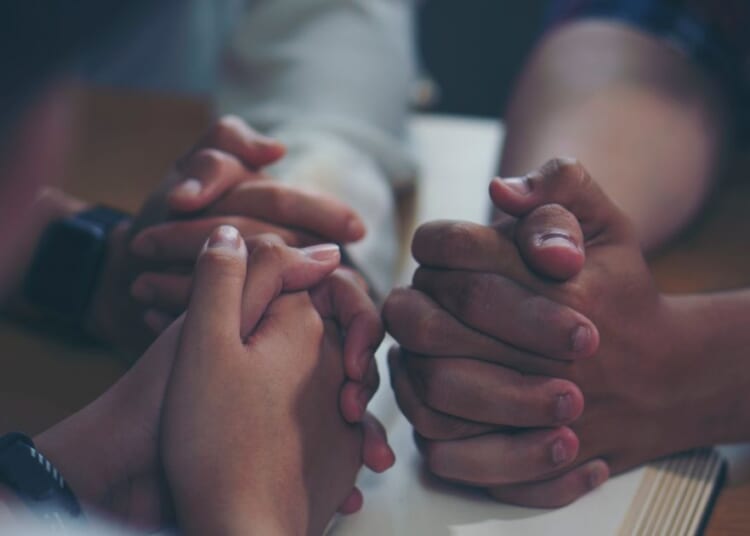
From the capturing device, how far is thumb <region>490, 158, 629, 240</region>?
565mm

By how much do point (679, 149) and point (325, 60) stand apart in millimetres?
341

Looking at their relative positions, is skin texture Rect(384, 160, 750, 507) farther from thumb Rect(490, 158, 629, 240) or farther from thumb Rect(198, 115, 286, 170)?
thumb Rect(198, 115, 286, 170)

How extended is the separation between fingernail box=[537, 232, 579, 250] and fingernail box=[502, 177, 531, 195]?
1.3 inches

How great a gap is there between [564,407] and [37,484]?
0.89 feet

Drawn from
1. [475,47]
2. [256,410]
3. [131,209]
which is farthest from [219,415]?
[475,47]

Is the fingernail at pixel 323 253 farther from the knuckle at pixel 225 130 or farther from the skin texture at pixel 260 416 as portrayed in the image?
the knuckle at pixel 225 130

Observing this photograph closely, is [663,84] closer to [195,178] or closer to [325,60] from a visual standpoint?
[325,60]

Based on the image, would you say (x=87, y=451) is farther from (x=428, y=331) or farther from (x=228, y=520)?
(x=428, y=331)

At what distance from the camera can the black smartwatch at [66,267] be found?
0.72 m

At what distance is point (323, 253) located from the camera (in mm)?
582

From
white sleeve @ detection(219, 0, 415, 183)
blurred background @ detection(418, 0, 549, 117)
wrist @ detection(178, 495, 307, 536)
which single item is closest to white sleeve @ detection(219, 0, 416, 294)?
white sleeve @ detection(219, 0, 415, 183)

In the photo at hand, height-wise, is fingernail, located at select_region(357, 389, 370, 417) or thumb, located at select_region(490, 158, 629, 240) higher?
thumb, located at select_region(490, 158, 629, 240)

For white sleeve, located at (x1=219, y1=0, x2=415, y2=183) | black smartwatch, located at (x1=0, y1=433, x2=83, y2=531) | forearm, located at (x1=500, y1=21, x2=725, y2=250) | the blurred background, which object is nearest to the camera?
black smartwatch, located at (x1=0, y1=433, x2=83, y2=531)

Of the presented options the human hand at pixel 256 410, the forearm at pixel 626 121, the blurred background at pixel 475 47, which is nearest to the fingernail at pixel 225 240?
the human hand at pixel 256 410
